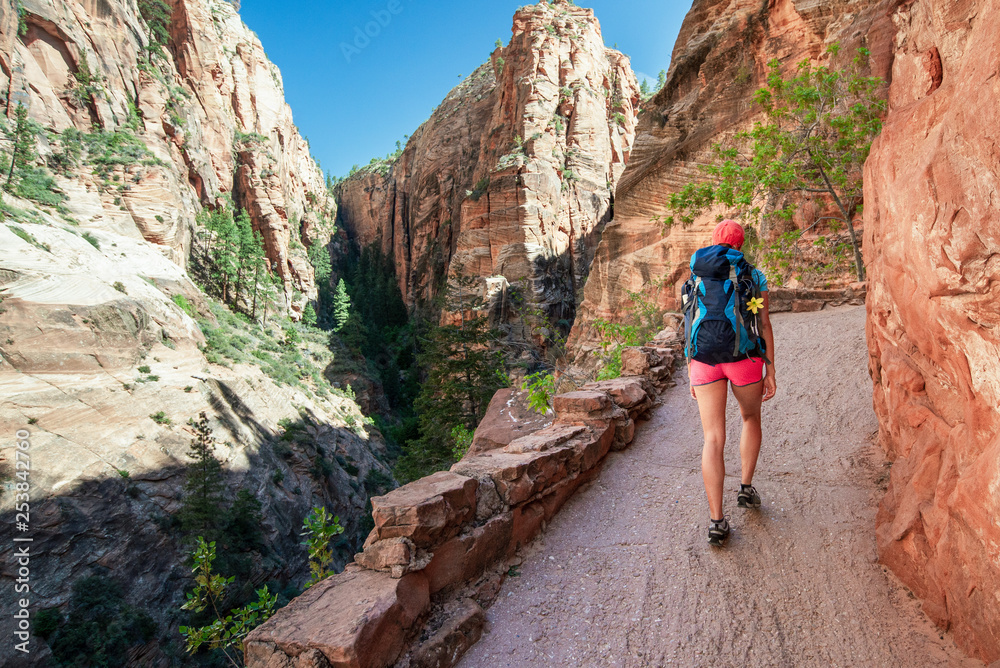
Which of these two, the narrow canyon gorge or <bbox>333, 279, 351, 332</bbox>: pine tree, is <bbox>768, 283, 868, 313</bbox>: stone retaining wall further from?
<bbox>333, 279, 351, 332</bbox>: pine tree

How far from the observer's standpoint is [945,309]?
5.88ft

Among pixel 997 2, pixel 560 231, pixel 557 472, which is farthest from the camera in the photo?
pixel 560 231

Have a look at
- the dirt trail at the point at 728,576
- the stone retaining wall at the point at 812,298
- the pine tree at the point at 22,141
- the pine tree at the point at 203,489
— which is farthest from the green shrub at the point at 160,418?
the stone retaining wall at the point at 812,298

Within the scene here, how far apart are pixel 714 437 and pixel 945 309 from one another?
1205mm

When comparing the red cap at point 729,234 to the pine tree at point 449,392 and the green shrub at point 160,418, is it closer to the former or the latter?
the pine tree at point 449,392

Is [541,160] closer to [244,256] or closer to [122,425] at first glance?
[244,256]

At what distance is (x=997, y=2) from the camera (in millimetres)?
1662

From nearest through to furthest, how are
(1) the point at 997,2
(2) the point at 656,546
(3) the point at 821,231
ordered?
1. (1) the point at 997,2
2. (2) the point at 656,546
3. (3) the point at 821,231

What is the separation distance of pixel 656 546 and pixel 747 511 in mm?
686

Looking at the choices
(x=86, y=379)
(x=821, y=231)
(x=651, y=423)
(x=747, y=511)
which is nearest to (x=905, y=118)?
(x=747, y=511)

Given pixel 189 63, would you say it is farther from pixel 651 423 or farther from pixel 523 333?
pixel 651 423

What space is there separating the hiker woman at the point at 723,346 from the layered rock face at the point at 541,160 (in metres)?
27.8

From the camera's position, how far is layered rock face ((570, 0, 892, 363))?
1273 cm

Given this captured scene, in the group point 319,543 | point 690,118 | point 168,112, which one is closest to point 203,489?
point 319,543
